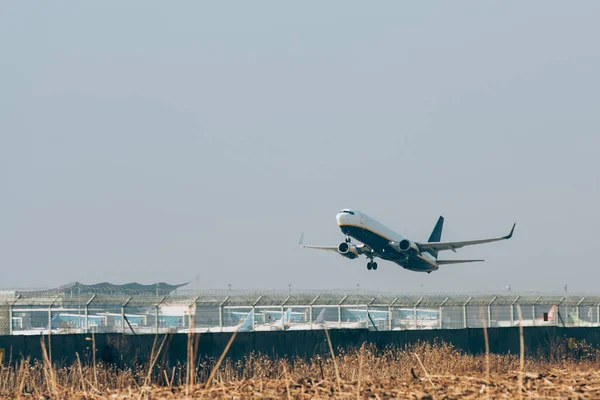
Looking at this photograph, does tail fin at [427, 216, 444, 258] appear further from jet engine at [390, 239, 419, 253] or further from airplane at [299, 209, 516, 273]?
jet engine at [390, 239, 419, 253]

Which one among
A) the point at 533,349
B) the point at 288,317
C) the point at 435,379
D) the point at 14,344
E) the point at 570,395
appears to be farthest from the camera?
the point at 288,317

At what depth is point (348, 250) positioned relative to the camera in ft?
242

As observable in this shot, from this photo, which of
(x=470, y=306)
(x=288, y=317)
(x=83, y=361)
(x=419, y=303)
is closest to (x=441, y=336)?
(x=419, y=303)

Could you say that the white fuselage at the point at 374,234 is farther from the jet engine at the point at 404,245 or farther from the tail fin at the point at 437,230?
the tail fin at the point at 437,230

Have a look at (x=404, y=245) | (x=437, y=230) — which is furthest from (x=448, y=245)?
(x=437, y=230)

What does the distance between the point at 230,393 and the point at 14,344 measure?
16.2 meters

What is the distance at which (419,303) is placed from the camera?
118ft

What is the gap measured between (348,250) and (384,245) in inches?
120

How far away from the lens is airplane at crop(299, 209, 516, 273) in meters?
70.2

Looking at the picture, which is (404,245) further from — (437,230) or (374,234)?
(437,230)

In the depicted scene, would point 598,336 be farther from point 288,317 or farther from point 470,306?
point 288,317

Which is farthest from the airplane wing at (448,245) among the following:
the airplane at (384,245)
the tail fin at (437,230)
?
the tail fin at (437,230)

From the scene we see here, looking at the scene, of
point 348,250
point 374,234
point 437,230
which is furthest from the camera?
point 437,230

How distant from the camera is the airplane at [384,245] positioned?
70188mm
